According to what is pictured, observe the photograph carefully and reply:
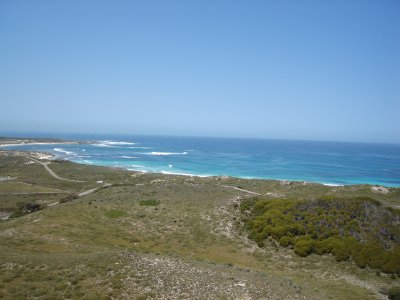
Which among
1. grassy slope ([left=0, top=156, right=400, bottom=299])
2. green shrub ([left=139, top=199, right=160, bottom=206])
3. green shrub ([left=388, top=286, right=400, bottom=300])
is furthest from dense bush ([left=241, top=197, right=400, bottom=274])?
green shrub ([left=139, top=199, right=160, bottom=206])

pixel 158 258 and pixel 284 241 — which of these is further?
pixel 284 241

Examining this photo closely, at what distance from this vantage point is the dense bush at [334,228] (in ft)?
78.3

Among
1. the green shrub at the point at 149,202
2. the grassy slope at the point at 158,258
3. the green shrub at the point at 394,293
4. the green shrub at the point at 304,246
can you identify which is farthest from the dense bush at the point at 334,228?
the green shrub at the point at 149,202

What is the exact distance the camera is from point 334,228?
91.8 feet

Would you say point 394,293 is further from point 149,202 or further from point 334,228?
point 149,202

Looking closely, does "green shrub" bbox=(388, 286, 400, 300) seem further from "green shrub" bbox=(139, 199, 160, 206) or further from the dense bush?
"green shrub" bbox=(139, 199, 160, 206)

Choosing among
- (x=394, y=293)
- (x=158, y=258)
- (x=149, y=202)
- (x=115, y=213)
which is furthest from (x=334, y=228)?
(x=115, y=213)

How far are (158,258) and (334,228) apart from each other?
56.0 ft

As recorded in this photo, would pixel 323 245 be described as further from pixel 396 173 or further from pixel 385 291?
pixel 396 173

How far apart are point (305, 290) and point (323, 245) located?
29.2 ft

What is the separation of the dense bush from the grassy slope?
1136mm

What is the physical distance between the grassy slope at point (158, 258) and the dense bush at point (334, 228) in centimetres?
114

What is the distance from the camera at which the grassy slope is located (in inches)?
611

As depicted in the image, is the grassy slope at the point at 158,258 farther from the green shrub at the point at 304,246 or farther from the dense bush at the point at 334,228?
the dense bush at the point at 334,228
